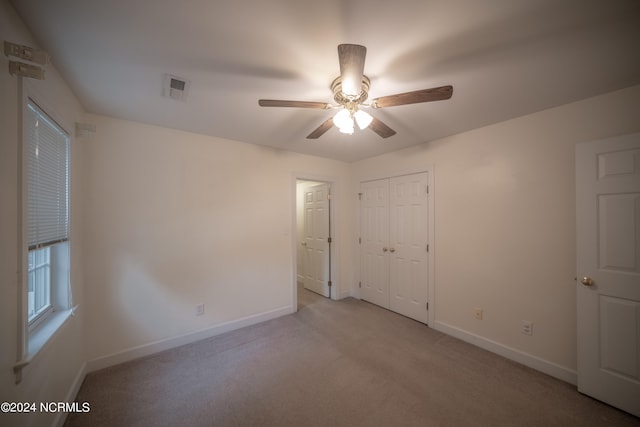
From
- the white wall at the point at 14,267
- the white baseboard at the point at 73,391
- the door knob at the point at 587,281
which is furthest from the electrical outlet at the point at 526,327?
the white baseboard at the point at 73,391

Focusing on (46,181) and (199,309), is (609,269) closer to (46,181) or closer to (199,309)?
(199,309)

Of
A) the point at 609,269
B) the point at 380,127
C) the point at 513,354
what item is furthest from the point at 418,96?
the point at 513,354

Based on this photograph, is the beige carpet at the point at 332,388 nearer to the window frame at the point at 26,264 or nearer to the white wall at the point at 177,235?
the white wall at the point at 177,235

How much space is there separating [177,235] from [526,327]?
3.65 m

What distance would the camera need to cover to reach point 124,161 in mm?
2307

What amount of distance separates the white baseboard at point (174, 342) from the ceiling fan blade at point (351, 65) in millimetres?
2872

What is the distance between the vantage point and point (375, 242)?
3.76m

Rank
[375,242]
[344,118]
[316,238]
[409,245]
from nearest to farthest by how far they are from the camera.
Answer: [344,118], [409,245], [375,242], [316,238]

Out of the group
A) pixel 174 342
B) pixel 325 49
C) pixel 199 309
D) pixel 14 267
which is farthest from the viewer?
pixel 199 309

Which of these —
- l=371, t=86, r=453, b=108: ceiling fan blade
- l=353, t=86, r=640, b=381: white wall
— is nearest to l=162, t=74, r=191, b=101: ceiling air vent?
l=371, t=86, r=453, b=108: ceiling fan blade

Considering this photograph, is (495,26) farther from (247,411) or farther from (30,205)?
(247,411)

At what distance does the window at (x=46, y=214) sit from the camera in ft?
4.32

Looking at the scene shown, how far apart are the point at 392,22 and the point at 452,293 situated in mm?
2791

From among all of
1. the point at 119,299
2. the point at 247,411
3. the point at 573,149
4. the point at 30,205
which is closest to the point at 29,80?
the point at 30,205
